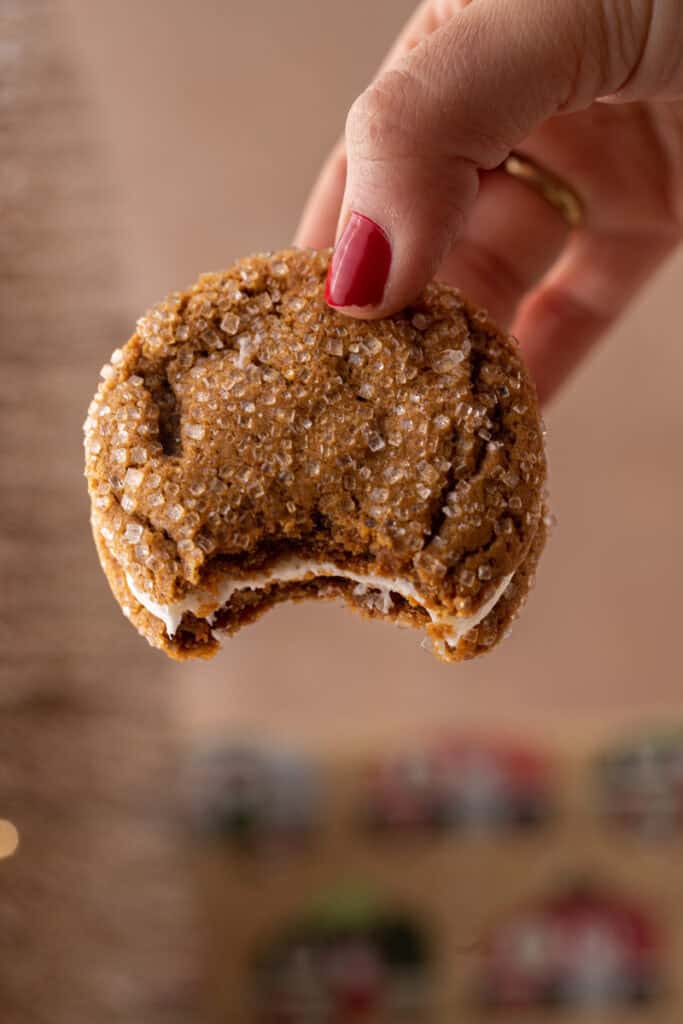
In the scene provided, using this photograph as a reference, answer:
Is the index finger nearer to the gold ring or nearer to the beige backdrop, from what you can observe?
the gold ring

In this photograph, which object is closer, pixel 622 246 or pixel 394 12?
pixel 622 246

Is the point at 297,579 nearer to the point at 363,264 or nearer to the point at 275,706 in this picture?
the point at 363,264

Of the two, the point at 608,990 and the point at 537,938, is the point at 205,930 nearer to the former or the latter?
the point at 537,938

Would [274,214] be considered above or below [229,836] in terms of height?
above

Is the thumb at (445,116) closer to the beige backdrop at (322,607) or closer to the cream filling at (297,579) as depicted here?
the cream filling at (297,579)

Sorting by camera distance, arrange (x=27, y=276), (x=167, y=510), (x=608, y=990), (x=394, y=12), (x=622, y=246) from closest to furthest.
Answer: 1. (x=167, y=510)
2. (x=622, y=246)
3. (x=27, y=276)
4. (x=608, y=990)
5. (x=394, y=12)

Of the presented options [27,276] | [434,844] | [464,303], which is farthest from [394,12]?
[464,303]
